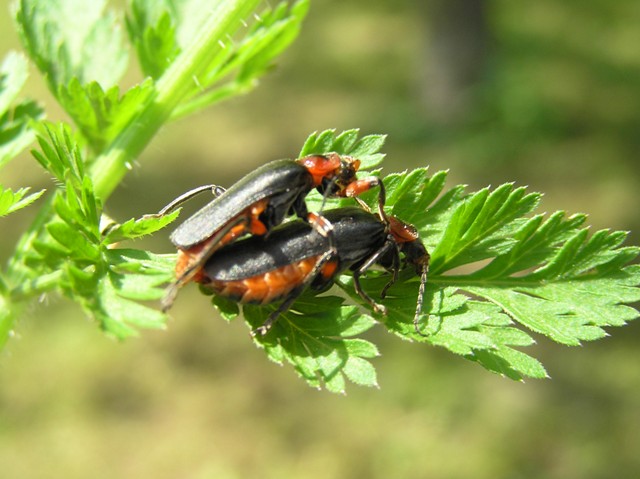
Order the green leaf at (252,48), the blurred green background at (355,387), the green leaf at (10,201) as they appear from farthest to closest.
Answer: the blurred green background at (355,387) → the green leaf at (252,48) → the green leaf at (10,201)

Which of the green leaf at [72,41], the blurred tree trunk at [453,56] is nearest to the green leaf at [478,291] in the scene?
the green leaf at [72,41]

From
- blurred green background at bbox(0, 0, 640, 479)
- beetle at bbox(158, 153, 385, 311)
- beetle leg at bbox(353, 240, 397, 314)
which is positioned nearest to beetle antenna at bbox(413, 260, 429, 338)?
beetle leg at bbox(353, 240, 397, 314)

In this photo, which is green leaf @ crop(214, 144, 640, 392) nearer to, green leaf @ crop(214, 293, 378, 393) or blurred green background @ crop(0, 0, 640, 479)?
green leaf @ crop(214, 293, 378, 393)

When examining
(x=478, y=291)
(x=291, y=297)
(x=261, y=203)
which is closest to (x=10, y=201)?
(x=261, y=203)

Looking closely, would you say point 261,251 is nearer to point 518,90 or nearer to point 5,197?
point 5,197

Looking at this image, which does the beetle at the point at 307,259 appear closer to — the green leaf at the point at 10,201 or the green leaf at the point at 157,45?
the green leaf at the point at 10,201

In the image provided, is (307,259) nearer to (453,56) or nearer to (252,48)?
(252,48)
